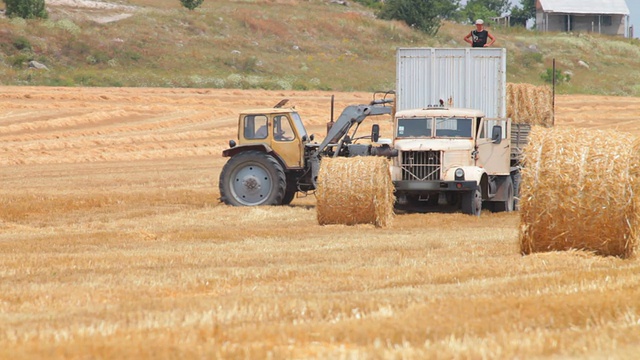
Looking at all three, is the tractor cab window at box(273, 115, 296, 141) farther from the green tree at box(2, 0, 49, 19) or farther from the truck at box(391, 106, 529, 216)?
the green tree at box(2, 0, 49, 19)

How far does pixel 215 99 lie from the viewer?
1740 inches

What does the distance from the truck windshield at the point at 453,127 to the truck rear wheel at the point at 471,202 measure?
114cm

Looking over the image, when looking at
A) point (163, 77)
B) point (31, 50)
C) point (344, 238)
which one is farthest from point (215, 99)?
point (344, 238)

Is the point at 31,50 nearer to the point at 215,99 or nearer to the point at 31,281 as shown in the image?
the point at 215,99

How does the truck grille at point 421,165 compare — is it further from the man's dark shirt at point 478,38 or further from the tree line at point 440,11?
the tree line at point 440,11

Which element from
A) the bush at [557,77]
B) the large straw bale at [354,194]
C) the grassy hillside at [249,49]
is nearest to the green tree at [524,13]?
the grassy hillside at [249,49]

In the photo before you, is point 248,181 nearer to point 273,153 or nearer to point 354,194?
point 273,153

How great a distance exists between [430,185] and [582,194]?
711 cm

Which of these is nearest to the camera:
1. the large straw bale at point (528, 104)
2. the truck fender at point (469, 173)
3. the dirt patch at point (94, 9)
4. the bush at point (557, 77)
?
the truck fender at point (469, 173)

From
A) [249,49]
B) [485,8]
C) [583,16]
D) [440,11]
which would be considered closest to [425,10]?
[440,11]

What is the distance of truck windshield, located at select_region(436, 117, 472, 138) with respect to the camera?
A: 19812mm

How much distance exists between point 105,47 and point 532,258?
4408cm

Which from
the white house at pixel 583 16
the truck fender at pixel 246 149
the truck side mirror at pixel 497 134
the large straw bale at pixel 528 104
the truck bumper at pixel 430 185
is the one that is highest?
the white house at pixel 583 16

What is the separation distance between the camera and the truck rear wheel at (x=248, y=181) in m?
20.8
